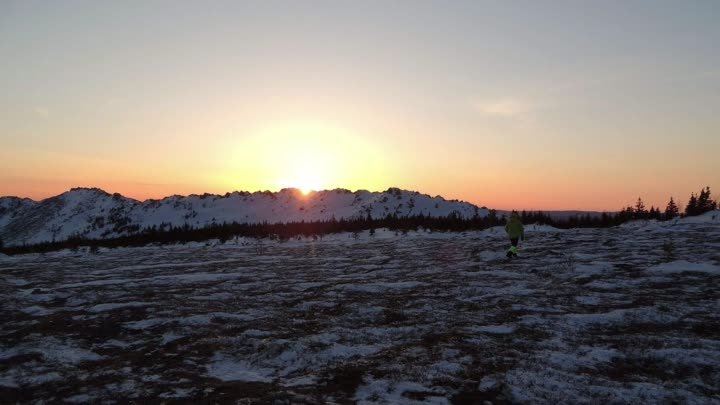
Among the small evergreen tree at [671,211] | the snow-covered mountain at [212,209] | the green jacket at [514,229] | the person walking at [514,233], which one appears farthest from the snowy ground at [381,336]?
the snow-covered mountain at [212,209]

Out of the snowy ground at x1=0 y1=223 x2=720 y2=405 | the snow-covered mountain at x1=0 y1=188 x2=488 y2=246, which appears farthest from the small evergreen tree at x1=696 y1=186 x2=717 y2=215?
the snow-covered mountain at x1=0 y1=188 x2=488 y2=246

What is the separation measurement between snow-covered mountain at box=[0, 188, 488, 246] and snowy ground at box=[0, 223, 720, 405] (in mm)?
43863

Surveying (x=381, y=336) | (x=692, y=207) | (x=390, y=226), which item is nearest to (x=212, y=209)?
(x=390, y=226)

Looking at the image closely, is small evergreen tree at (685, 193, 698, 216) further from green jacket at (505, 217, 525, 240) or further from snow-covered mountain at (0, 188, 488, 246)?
snow-covered mountain at (0, 188, 488, 246)

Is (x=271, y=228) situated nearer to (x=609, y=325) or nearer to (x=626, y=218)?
(x=626, y=218)

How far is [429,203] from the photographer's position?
3457 inches

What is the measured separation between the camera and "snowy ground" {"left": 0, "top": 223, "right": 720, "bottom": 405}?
15.2 ft

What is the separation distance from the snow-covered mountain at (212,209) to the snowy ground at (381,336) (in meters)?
43.9

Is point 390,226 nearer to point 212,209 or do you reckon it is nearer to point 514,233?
point 514,233

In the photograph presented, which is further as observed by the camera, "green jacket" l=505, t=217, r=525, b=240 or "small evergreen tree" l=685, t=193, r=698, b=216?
"small evergreen tree" l=685, t=193, r=698, b=216

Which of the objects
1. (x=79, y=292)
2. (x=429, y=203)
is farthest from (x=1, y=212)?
(x=79, y=292)

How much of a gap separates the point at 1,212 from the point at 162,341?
226880mm

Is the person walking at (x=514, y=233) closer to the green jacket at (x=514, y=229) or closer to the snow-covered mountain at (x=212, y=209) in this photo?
the green jacket at (x=514, y=229)

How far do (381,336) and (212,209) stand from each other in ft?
340
